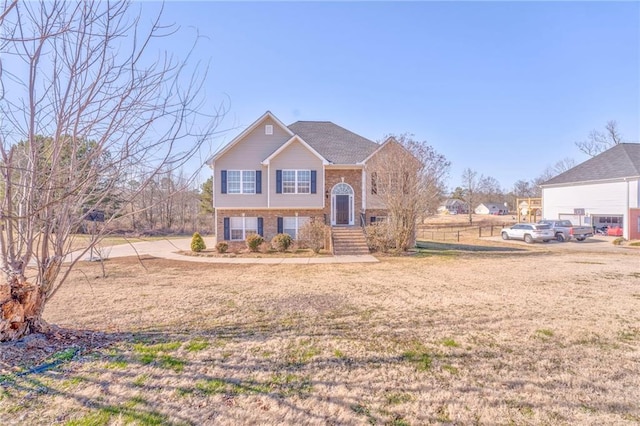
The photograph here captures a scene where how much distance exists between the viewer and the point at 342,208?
18.3m

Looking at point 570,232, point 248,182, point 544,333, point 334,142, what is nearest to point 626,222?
point 570,232

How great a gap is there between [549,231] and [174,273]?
2456cm

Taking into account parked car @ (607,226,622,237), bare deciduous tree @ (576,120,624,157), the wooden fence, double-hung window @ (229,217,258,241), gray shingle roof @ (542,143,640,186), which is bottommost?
the wooden fence

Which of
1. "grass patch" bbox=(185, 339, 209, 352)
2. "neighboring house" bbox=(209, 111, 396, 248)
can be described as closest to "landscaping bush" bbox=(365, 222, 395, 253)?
"neighboring house" bbox=(209, 111, 396, 248)

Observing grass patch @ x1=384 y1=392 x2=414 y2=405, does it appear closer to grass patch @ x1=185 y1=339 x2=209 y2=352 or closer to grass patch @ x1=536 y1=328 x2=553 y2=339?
grass patch @ x1=185 y1=339 x2=209 y2=352

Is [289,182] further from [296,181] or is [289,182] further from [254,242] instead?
[254,242]

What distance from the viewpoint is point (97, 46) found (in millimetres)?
4023

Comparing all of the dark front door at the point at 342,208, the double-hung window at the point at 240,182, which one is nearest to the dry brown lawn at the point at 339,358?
the double-hung window at the point at 240,182

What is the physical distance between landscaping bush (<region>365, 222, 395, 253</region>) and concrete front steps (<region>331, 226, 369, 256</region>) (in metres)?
0.43

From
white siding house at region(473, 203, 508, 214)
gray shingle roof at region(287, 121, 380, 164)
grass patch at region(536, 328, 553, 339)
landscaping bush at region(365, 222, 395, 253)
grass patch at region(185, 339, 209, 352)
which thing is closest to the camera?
grass patch at region(185, 339, 209, 352)

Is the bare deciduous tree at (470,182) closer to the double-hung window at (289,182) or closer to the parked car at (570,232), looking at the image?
the parked car at (570,232)

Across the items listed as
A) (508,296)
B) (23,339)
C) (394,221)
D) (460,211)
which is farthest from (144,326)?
(460,211)

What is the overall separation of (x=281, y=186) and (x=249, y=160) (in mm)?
2491

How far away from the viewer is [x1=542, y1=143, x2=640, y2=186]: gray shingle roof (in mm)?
23509
